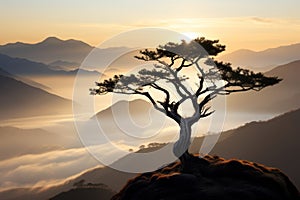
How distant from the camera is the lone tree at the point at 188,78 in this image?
32.2m

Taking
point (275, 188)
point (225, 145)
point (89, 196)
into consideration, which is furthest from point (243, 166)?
point (225, 145)

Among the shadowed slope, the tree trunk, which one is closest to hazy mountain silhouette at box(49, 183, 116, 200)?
the shadowed slope

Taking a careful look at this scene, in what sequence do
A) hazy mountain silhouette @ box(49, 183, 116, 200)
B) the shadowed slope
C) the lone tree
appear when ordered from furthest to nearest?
hazy mountain silhouette @ box(49, 183, 116, 200), the lone tree, the shadowed slope

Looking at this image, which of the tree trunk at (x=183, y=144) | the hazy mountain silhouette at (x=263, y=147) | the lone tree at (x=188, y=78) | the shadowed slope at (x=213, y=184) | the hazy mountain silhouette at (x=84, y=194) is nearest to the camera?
the shadowed slope at (x=213, y=184)

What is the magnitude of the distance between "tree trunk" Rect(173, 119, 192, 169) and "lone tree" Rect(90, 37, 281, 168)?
0.08 meters

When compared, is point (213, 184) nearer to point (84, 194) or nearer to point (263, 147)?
point (84, 194)

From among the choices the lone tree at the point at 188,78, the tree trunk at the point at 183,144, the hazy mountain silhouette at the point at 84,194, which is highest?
the lone tree at the point at 188,78

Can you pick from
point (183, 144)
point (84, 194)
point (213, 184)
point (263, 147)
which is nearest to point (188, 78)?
point (183, 144)

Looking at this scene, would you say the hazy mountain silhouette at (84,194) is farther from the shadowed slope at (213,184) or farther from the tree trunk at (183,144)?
the tree trunk at (183,144)

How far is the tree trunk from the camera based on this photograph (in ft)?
101

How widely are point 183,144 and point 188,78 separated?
5.09 m

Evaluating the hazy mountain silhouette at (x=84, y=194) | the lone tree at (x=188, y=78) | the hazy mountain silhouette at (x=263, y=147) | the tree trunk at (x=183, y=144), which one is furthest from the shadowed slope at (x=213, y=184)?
the hazy mountain silhouette at (x=263, y=147)

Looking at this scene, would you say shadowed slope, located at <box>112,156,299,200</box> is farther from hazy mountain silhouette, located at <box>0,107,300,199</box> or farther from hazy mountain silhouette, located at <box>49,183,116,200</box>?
hazy mountain silhouette, located at <box>0,107,300,199</box>

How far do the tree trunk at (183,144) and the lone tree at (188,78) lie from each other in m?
0.08
